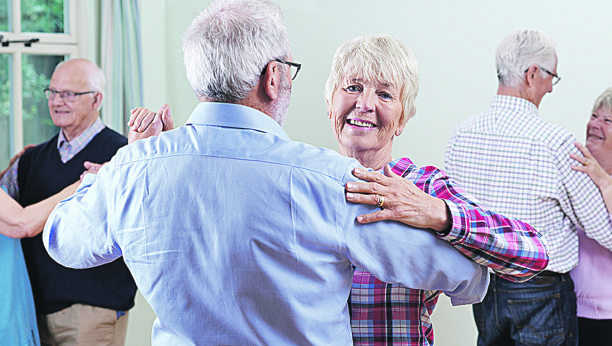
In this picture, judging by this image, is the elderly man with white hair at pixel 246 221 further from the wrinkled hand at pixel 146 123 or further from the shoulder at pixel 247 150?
the wrinkled hand at pixel 146 123

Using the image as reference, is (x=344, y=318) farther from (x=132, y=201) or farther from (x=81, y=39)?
(x=81, y=39)

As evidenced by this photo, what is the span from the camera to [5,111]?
296 cm

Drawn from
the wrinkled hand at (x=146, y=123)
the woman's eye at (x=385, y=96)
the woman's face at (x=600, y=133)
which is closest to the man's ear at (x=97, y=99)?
the wrinkled hand at (x=146, y=123)

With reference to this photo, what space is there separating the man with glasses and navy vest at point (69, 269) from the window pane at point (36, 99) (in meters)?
0.54

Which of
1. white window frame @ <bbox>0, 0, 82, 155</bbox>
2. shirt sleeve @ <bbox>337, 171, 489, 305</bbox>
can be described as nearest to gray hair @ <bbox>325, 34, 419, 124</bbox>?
shirt sleeve @ <bbox>337, 171, 489, 305</bbox>

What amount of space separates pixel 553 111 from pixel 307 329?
2639mm

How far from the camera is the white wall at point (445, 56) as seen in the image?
2.99 m

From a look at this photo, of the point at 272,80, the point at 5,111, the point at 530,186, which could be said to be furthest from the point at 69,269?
the point at 530,186

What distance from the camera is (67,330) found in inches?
93.7

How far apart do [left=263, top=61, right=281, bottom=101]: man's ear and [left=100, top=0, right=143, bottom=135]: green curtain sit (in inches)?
95.6

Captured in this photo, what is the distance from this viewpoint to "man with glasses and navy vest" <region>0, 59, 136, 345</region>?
236 centimetres

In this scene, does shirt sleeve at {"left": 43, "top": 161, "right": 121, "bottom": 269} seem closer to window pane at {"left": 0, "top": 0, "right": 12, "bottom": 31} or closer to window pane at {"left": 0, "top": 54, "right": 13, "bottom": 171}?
window pane at {"left": 0, "top": 54, "right": 13, "bottom": 171}

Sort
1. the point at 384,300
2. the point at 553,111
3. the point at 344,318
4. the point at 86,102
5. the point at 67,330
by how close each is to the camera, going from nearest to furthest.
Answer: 1. the point at 344,318
2. the point at 384,300
3. the point at 67,330
4. the point at 86,102
5. the point at 553,111

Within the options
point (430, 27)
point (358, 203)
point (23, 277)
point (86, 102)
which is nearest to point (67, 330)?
point (23, 277)
